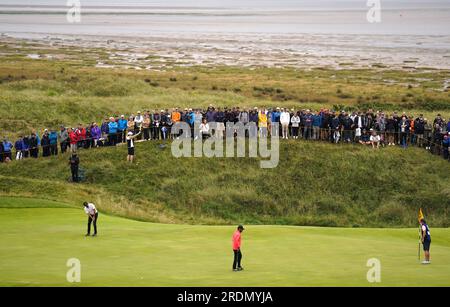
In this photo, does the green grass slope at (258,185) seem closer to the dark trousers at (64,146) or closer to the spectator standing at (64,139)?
the dark trousers at (64,146)

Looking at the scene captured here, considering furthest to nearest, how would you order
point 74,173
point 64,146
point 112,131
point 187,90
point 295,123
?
point 187,90, point 295,123, point 112,131, point 64,146, point 74,173

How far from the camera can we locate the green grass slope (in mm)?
50625

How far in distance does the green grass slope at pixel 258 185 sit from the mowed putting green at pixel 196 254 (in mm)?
7699

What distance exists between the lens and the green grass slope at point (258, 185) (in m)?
50.6

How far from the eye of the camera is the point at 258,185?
55250 millimetres

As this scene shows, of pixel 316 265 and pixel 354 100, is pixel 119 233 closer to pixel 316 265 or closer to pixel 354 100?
pixel 316 265

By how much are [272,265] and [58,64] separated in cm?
8641

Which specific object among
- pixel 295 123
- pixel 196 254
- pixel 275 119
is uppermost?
pixel 275 119

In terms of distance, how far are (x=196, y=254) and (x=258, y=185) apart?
2227 centimetres

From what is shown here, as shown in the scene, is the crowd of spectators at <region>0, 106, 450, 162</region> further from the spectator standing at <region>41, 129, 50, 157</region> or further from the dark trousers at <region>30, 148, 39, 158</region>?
the spectator standing at <region>41, 129, 50, 157</region>

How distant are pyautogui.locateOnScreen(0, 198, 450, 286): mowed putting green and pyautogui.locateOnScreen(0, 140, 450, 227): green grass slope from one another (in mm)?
7699

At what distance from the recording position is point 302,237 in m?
37.9

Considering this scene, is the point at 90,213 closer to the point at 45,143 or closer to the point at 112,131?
the point at 45,143

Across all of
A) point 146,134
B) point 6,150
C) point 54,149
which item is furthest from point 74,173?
point 146,134
